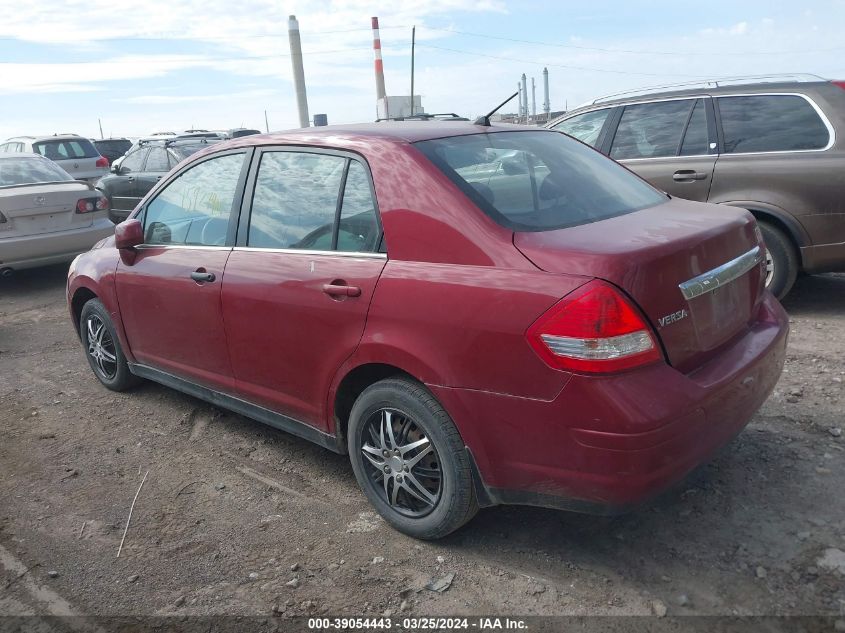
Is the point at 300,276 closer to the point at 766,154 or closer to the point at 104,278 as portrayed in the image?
the point at 104,278

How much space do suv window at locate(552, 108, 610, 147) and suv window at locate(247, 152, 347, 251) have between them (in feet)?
12.5

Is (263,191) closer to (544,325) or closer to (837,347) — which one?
(544,325)

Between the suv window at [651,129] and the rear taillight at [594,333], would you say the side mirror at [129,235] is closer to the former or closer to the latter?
the rear taillight at [594,333]

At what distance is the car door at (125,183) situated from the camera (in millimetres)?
12376

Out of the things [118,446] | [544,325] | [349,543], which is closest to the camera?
[544,325]

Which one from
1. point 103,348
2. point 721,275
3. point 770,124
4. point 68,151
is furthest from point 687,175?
point 68,151

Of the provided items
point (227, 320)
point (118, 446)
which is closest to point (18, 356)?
point (118, 446)

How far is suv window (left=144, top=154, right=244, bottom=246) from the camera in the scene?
3.79 metres

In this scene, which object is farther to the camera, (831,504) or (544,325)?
(831,504)

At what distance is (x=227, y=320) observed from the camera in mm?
3623

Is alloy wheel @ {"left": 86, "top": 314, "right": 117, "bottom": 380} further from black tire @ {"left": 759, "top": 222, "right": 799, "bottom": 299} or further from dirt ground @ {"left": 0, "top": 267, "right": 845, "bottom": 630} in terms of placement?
black tire @ {"left": 759, "top": 222, "right": 799, "bottom": 299}

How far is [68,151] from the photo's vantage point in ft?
55.4

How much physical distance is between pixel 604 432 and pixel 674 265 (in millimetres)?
656

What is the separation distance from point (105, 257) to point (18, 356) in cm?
196
